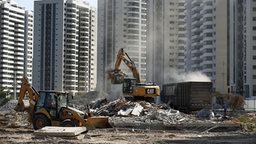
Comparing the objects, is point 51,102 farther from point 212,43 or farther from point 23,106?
point 212,43

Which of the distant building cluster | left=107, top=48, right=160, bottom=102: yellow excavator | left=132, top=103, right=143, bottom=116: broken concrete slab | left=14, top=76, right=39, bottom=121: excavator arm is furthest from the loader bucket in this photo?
the distant building cluster

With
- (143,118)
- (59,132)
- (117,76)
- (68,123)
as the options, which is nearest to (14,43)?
(117,76)

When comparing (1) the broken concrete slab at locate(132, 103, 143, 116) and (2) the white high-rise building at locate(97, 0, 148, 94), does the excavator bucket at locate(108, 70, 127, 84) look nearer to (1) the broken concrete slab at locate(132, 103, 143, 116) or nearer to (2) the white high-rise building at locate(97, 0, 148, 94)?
(1) the broken concrete slab at locate(132, 103, 143, 116)

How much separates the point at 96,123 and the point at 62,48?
104509 millimetres

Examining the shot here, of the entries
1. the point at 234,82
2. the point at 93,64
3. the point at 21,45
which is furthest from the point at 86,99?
the point at 21,45

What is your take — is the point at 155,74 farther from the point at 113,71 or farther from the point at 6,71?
the point at 113,71

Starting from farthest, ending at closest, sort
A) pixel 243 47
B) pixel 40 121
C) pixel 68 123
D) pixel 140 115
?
pixel 243 47 < pixel 140 115 < pixel 40 121 < pixel 68 123

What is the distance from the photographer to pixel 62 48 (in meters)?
132

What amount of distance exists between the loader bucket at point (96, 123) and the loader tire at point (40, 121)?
2174mm

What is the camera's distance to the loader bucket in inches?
1068

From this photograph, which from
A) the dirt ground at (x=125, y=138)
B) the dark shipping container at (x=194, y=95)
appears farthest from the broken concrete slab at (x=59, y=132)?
the dark shipping container at (x=194, y=95)

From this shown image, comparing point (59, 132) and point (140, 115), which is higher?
point (59, 132)

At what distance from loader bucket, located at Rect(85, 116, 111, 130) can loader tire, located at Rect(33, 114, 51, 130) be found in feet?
7.13

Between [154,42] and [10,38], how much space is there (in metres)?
43.8
